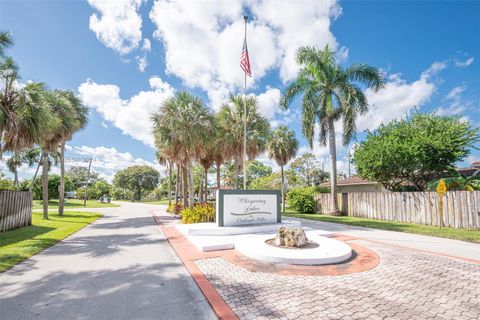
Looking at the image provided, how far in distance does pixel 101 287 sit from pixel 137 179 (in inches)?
2852

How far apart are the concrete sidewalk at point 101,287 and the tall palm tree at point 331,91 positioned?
14.1 m

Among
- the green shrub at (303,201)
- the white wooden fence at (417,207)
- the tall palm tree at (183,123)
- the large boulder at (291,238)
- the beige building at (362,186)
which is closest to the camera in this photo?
the large boulder at (291,238)

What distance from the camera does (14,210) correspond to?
37.3 ft

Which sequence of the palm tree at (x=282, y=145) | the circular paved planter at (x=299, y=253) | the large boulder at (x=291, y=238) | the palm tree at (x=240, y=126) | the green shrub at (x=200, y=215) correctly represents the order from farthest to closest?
the palm tree at (x=282, y=145) → the palm tree at (x=240, y=126) → the green shrub at (x=200, y=215) → the large boulder at (x=291, y=238) → the circular paved planter at (x=299, y=253)

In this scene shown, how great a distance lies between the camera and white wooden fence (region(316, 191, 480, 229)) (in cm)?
1111

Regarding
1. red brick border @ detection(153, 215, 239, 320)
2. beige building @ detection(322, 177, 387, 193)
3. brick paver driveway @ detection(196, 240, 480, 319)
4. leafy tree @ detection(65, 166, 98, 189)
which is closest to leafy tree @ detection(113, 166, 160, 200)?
leafy tree @ detection(65, 166, 98, 189)

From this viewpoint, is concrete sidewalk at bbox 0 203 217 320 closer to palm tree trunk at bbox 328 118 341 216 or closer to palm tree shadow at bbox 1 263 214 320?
palm tree shadow at bbox 1 263 214 320

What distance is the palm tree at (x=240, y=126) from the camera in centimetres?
1728

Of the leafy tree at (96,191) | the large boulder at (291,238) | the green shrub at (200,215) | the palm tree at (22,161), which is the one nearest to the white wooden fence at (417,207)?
the large boulder at (291,238)

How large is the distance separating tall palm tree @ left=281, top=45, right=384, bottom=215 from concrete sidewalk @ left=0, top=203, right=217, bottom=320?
14102 millimetres

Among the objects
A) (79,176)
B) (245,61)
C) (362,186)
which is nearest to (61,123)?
(245,61)

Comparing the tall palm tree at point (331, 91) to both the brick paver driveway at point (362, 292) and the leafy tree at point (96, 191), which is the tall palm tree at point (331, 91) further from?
the leafy tree at point (96, 191)

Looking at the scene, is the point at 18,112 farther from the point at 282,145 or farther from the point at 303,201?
the point at 282,145

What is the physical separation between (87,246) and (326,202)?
16.6 meters
